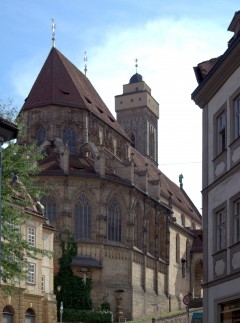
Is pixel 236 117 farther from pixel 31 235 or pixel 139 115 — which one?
pixel 139 115

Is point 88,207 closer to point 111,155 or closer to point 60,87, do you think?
point 111,155

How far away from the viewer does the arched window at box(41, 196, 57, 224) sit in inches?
2395

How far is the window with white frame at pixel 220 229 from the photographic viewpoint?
21766mm

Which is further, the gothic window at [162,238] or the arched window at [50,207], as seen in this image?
the gothic window at [162,238]

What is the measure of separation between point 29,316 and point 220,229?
24.2m

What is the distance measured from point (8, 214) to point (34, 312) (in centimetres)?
2026

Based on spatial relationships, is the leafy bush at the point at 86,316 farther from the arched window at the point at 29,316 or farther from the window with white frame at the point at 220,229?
the window with white frame at the point at 220,229

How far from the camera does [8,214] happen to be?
2569cm

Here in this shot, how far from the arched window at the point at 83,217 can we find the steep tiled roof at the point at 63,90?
9.15 metres

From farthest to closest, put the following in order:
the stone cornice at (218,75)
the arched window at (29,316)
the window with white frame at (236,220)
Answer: the arched window at (29,316), the stone cornice at (218,75), the window with white frame at (236,220)

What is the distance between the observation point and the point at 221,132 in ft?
74.9

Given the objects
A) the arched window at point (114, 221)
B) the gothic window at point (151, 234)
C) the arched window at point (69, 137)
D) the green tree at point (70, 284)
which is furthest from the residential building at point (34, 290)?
the gothic window at point (151, 234)

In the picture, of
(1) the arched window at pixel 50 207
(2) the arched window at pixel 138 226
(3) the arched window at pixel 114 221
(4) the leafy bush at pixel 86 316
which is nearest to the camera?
(4) the leafy bush at pixel 86 316

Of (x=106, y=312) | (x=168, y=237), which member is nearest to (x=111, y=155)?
(x=168, y=237)
